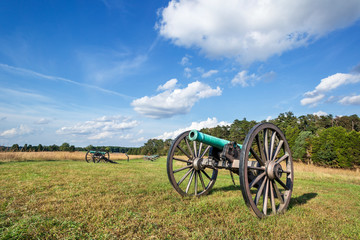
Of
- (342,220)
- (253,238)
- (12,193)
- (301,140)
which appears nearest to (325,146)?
(301,140)

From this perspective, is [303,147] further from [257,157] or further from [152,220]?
[152,220]

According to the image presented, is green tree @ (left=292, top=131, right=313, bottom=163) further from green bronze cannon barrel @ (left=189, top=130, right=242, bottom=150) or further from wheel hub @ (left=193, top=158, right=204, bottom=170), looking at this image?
green bronze cannon barrel @ (left=189, top=130, right=242, bottom=150)

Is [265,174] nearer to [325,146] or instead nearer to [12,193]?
[12,193]

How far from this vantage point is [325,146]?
34812 mm

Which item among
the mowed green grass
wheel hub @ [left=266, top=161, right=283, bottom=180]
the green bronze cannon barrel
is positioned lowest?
the mowed green grass

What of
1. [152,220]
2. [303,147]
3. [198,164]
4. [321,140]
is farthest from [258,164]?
[303,147]

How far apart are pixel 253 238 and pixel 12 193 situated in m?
6.02

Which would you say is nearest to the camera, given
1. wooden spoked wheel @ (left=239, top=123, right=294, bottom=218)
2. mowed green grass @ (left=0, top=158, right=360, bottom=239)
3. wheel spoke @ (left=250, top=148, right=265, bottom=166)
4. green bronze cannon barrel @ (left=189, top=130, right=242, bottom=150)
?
mowed green grass @ (left=0, top=158, right=360, bottom=239)

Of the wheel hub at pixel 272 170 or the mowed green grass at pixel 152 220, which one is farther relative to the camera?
the wheel hub at pixel 272 170

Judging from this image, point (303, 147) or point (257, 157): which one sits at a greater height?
point (303, 147)

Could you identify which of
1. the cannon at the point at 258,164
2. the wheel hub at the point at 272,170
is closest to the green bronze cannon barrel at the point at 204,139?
the cannon at the point at 258,164

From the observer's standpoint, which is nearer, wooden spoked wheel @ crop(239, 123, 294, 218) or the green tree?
wooden spoked wheel @ crop(239, 123, 294, 218)

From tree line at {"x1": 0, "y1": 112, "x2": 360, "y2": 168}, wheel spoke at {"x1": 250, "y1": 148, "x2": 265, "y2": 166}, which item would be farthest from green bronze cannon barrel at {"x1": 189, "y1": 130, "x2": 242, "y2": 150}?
tree line at {"x1": 0, "y1": 112, "x2": 360, "y2": 168}

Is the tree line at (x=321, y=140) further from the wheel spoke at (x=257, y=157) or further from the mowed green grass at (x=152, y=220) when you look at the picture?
the wheel spoke at (x=257, y=157)
